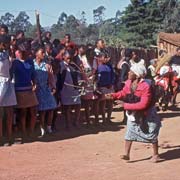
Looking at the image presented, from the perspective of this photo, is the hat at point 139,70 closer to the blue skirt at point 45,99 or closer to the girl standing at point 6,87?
the girl standing at point 6,87

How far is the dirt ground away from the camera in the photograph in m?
7.89

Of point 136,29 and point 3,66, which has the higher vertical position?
point 136,29

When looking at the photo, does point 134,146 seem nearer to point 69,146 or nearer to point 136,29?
point 69,146

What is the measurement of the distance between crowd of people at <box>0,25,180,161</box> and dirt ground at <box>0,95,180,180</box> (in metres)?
0.36

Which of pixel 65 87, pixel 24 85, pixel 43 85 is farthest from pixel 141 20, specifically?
pixel 24 85

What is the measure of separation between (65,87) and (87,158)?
2977 millimetres

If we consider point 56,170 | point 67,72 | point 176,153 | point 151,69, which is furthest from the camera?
point 151,69

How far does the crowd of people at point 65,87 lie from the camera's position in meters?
8.73

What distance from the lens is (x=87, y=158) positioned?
9.02 metres

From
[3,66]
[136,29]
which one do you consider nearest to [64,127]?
[3,66]

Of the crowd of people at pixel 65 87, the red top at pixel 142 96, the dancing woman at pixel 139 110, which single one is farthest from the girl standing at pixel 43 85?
the red top at pixel 142 96

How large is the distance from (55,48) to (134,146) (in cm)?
344

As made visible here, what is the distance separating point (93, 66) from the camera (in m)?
12.3

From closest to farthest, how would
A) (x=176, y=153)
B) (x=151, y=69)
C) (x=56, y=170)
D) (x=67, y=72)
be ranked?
(x=56, y=170), (x=176, y=153), (x=67, y=72), (x=151, y=69)
